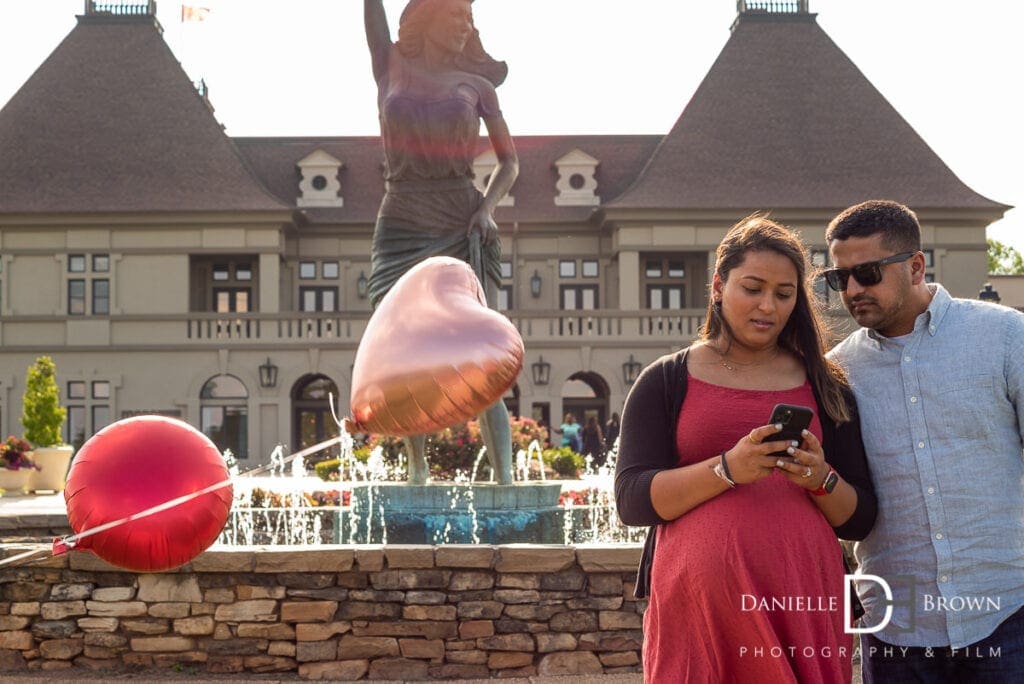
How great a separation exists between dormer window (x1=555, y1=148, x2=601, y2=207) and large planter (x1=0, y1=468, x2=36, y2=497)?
70.4 feet

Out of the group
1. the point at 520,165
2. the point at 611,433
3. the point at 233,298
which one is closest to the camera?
the point at 611,433

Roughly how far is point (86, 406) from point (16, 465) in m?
14.2

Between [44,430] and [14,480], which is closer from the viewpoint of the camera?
[14,480]

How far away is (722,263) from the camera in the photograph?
247cm

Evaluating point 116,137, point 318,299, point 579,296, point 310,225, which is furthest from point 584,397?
point 116,137

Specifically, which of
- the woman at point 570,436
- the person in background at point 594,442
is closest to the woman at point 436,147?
the woman at point 570,436

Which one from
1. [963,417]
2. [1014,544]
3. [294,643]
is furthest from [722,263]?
[294,643]

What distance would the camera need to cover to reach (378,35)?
23.3 feet

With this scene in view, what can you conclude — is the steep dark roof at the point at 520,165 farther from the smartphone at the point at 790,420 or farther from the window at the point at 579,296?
the smartphone at the point at 790,420

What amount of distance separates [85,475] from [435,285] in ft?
4.48

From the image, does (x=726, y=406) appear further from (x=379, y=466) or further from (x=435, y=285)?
(x=379, y=466)

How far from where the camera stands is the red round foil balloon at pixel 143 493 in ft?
11.6

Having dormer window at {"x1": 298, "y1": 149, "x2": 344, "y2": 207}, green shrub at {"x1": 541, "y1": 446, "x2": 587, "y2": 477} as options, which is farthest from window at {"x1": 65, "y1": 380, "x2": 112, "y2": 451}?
green shrub at {"x1": 541, "y1": 446, "x2": 587, "y2": 477}

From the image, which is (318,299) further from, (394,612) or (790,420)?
(790,420)
